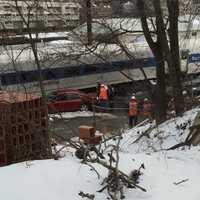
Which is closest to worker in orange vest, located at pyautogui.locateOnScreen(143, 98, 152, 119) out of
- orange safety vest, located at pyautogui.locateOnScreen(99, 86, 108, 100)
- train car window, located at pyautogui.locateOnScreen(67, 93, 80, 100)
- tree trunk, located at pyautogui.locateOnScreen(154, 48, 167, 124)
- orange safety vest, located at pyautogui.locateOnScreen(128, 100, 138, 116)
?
orange safety vest, located at pyautogui.locateOnScreen(128, 100, 138, 116)

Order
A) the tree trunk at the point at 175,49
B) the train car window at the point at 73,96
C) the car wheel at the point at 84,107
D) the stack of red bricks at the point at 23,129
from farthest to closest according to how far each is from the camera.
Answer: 1. the car wheel at the point at 84,107
2. the train car window at the point at 73,96
3. the tree trunk at the point at 175,49
4. the stack of red bricks at the point at 23,129

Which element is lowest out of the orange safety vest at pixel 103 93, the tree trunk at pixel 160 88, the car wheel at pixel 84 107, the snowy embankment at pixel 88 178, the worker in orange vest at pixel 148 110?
the car wheel at pixel 84 107

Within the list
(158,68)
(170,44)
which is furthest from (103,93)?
(170,44)

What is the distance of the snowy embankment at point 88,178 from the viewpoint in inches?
235

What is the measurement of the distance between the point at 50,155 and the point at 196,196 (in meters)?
2.39

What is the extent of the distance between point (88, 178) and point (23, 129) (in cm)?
208

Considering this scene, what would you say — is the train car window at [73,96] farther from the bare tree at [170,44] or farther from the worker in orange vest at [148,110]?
the bare tree at [170,44]

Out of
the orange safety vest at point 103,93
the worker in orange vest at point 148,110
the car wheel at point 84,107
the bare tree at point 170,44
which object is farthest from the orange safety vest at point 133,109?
the bare tree at point 170,44

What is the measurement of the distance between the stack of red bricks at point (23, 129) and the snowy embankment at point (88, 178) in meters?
0.76

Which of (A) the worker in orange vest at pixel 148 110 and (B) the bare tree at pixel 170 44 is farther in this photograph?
(A) the worker in orange vest at pixel 148 110

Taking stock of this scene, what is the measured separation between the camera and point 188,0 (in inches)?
637

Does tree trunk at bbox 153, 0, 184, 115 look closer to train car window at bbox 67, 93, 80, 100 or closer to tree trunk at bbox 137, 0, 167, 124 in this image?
tree trunk at bbox 137, 0, 167, 124

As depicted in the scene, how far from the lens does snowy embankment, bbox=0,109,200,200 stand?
235 inches

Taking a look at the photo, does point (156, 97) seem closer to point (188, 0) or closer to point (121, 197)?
point (188, 0)
